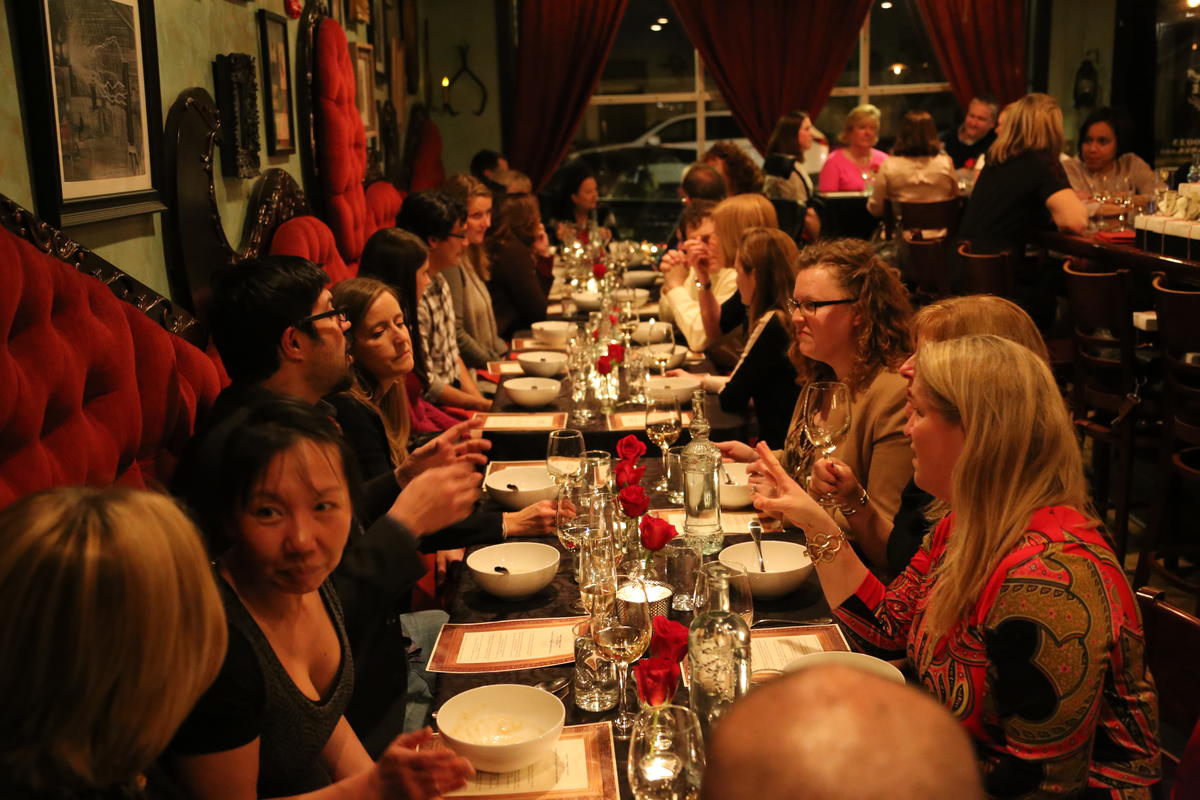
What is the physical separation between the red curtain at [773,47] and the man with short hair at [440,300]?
16.2ft

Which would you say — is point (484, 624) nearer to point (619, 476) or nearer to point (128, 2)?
point (619, 476)

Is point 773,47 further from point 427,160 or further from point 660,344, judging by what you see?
point 660,344

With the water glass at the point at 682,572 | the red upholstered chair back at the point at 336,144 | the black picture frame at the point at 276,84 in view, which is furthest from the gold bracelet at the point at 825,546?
the red upholstered chair back at the point at 336,144

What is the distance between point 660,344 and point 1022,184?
79.6 inches

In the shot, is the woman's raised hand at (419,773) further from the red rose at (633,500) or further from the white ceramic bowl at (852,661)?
the red rose at (633,500)

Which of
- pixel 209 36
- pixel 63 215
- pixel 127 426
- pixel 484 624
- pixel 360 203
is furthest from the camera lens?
pixel 360 203

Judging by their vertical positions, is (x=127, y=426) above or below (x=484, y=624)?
above

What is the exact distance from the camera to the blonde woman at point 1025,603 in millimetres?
1531

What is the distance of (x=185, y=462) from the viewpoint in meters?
2.32

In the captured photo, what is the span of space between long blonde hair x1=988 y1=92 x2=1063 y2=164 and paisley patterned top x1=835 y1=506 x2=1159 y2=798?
13.6 feet

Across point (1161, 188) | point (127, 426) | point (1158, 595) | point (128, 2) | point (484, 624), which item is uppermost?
point (128, 2)

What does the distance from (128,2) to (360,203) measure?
2.46m

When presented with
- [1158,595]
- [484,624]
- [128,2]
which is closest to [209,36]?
[128,2]

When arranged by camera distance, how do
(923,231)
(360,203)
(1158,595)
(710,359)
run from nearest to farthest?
(1158,595)
(710,359)
(360,203)
(923,231)
